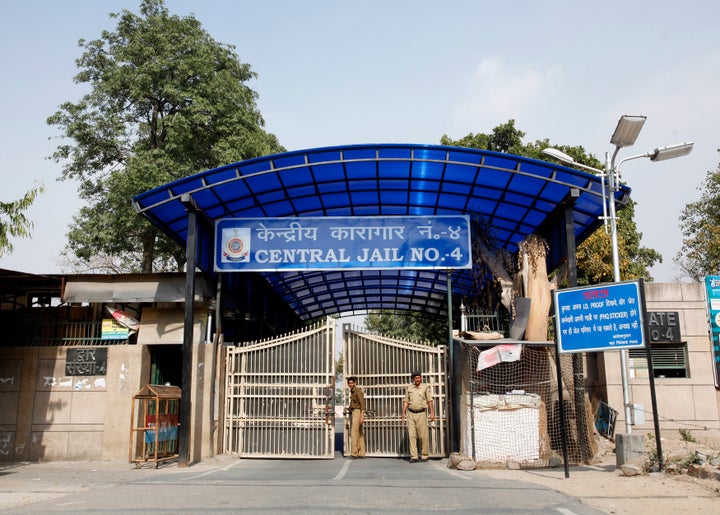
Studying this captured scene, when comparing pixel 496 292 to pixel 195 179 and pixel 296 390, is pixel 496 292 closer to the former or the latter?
pixel 296 390

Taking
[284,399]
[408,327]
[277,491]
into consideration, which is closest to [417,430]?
[284,399]

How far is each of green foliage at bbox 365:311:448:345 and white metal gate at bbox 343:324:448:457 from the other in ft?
56.2

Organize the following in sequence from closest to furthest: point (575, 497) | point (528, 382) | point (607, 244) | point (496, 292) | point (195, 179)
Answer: point (575, 497) < point (528, 382) < point (195, 179) < point (496, 292) < point (607, 244)

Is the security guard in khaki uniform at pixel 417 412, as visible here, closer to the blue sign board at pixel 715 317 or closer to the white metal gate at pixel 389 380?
the white metal gate at pixel 389 380

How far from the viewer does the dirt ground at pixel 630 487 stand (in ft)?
23.3

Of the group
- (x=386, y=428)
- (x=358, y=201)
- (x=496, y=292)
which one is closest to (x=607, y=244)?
(x=496, y=292)

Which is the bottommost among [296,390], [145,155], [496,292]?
[296,390]

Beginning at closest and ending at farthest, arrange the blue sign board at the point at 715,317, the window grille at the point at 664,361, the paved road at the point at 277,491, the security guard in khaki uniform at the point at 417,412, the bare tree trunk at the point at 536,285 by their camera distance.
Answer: the paved road at the point at 277,491 < the security guard in khaki uniform at the point at 417,412 < the bare tree trunk at the point at 536,285 < the window grille at the point at 664,361 < the blue sign board at the point at 715,317

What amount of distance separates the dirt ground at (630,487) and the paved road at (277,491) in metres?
0.40

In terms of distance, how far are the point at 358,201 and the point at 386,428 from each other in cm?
556

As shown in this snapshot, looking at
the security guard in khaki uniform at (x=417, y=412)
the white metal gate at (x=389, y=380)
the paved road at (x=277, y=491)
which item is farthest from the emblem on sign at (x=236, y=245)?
the security guard in khaki uniform at (x=417, y=412)

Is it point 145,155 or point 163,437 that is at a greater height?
point 145,155

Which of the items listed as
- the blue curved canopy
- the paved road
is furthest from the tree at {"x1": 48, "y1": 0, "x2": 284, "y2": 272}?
the paved road

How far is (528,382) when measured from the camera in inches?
480
